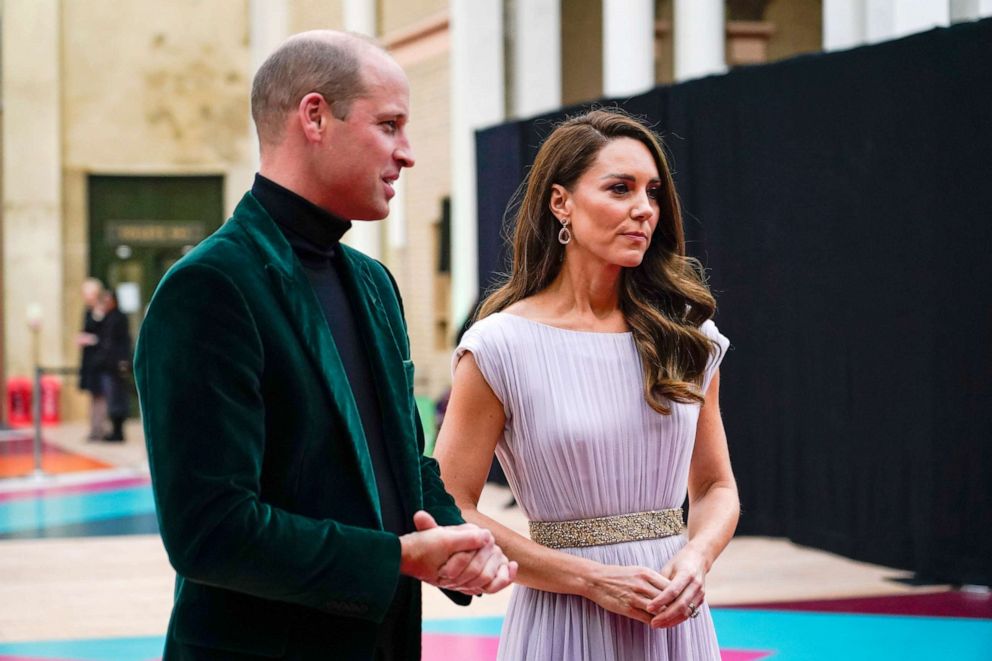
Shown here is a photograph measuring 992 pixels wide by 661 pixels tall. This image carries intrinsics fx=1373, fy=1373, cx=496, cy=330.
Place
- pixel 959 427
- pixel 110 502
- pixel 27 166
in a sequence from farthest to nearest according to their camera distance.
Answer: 1. pixel 27 166
2. pixel 110 502
3. pixel 959 427

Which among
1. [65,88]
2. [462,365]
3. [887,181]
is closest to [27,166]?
[65,88]

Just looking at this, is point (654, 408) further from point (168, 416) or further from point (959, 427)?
point (959, 427)

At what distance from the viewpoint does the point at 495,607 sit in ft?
21.5

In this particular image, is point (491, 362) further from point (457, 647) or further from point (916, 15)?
point (916, 15)

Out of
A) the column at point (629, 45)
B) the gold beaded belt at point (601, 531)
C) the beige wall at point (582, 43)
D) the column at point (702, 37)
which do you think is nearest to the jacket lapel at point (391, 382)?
the gold beaded belt at point (601, 531)

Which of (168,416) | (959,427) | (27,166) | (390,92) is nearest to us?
(168,416)

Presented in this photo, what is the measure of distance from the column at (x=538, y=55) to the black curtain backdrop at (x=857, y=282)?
12.7 feet

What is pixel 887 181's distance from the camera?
6805mm

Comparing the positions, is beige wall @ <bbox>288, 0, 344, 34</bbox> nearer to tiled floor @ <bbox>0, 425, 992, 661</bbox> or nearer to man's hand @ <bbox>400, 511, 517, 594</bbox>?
tiled floor @ <bbox>0, 425, 992, 661</bbox>

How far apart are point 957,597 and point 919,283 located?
→ 1484mm

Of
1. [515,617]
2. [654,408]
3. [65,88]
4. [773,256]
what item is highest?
[65,88]

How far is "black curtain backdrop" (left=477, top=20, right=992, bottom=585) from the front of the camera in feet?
20.7

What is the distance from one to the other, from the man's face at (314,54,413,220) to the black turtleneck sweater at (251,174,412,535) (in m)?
0.04

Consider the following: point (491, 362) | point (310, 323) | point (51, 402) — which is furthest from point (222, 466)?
point (51, 402)
